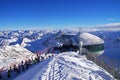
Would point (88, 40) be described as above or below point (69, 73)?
below

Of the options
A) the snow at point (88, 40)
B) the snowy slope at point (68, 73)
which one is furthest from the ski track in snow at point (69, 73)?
the snow at point (88, 40)

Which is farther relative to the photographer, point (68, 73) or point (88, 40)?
point (88, 40)

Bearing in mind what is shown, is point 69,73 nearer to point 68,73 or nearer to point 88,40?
point 68,73

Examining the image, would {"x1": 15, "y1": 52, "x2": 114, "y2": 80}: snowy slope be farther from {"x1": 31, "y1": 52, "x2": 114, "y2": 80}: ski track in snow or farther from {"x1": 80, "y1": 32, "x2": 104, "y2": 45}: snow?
{"x1": 80, "y1": 32, "x2": 104, "y2": 45}: snow

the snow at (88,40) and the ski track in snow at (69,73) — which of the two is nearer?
the ski track in snow at (69,73)

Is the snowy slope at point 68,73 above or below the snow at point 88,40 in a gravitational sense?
above

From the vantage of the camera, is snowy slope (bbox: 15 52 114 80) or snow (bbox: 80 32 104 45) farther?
snow (bbox: 80 32 104 45)

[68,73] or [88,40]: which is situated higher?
[68,73]

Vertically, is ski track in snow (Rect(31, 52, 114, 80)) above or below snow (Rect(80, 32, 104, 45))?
above

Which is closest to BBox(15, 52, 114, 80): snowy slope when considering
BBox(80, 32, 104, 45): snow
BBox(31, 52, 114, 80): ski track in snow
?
BBox(31, 52, 114, 80): ski track in snow

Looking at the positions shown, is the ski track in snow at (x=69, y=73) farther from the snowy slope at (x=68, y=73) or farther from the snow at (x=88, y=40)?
the snow at (x=88, y=40)

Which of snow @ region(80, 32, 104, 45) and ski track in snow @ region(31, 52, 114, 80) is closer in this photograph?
ski track in snow @ region(31, 52, 114, 80)

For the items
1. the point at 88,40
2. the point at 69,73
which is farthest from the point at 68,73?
the point at 88,40
